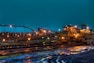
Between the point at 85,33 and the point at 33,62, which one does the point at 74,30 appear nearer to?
the point at 85,33

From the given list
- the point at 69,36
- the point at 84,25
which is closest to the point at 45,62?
the point at 69,36

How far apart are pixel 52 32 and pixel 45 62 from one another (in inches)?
4947

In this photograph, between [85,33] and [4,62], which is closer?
[4,62]

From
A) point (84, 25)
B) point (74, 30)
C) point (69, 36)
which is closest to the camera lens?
point (69, 36)

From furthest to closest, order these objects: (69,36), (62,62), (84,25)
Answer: (84,25) → (69,36) → (62,62)

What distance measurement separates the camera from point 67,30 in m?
166

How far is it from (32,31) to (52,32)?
13.5m

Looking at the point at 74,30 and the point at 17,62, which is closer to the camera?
the point at 17,62

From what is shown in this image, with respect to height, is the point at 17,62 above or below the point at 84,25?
below

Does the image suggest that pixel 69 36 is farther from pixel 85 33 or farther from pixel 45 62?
pixel 45 62

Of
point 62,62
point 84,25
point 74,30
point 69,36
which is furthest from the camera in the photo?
point 84,25

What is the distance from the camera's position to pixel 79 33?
167m

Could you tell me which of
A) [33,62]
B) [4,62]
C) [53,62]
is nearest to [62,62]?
[53,62]

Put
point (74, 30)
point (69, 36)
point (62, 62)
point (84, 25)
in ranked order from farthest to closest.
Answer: point (84, 25) < point (74, 30) < point (69, 36) < point (62, 62)
